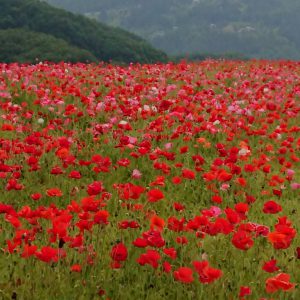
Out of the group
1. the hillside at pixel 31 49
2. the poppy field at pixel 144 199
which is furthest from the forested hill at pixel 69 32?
the poppy field at pixel 144 199

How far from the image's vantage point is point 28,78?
10.9 meters

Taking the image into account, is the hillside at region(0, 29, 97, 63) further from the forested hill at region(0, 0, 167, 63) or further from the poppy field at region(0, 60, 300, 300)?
the poppy field at region(0, 60, 300, 300)

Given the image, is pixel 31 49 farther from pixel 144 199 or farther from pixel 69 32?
pixel 144 199

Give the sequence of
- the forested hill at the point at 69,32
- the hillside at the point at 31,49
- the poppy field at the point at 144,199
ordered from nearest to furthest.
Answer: the poppy field at the point at 144,199 < the hillside at the point at 31,49 < the forested hill at the point at 69,32

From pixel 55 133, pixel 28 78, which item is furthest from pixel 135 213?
pixel 28 78

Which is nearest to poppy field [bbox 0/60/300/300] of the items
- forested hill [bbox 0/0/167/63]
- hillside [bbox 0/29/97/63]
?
hillside [bbox 0/29/97/63]

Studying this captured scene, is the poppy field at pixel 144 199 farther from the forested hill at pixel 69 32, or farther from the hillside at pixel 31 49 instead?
the forested hill at pixel 69 32

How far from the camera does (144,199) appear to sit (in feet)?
19.3

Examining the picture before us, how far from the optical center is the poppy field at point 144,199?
11.9 ft

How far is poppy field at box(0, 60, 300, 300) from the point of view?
362 centimetres

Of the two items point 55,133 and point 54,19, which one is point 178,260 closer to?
point 55,133

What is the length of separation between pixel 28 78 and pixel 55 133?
3.44 metres

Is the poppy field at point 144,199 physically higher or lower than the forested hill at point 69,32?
lower

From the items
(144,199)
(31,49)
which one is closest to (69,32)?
(31,49)
